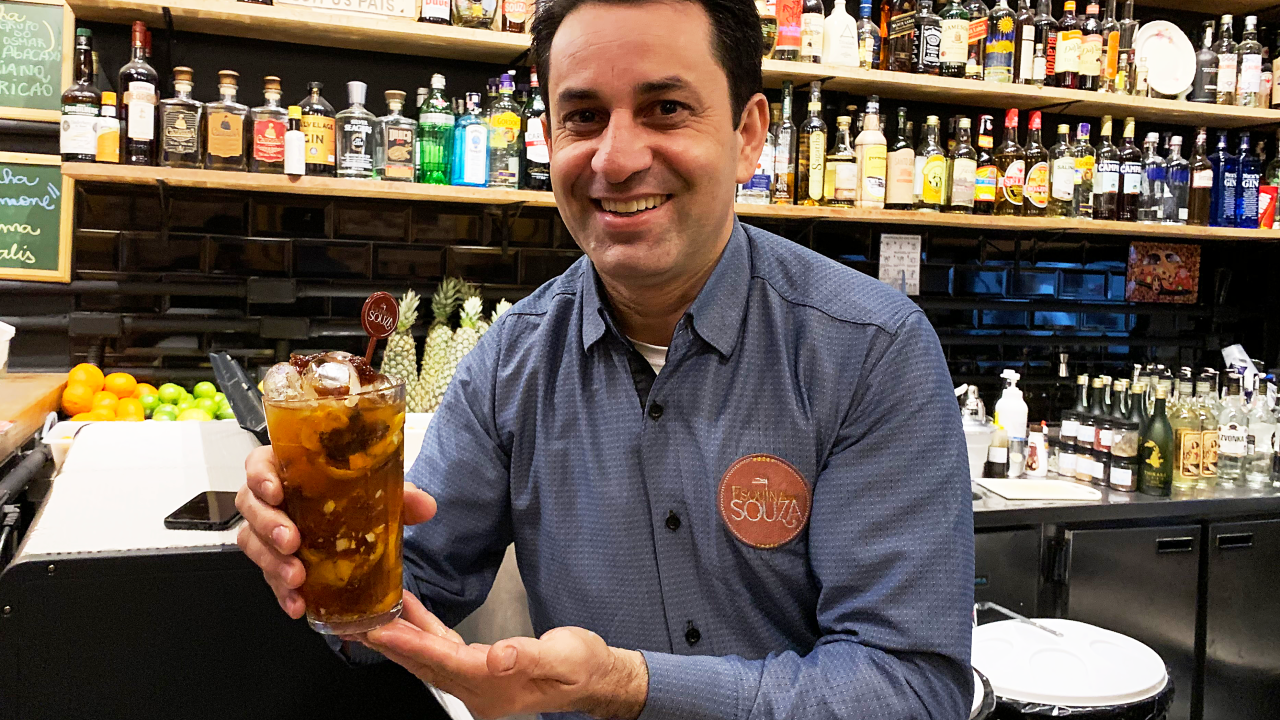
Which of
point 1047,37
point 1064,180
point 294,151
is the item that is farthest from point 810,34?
point 294,151

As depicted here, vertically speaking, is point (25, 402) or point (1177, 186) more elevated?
point (1177, 186)

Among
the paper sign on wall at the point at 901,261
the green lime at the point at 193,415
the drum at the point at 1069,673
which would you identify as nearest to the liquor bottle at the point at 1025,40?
the paper sign on wall at the point at 901,261

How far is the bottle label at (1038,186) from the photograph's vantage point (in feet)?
9.87

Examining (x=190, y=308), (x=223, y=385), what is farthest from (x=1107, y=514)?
(x=190, y=308)

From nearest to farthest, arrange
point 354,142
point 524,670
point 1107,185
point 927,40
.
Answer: point 524,670 < point 354,142 < point 927,40 < point 1107,185

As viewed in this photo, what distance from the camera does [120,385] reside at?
2459 millimetres

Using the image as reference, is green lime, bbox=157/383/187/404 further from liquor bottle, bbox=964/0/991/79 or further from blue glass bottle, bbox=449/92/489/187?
liquor bottle, bbox=964/0/991/79

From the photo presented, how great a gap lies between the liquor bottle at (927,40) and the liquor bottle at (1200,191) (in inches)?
44.8

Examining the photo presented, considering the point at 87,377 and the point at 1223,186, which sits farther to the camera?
the point at 1223,186

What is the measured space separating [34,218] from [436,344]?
1141mm

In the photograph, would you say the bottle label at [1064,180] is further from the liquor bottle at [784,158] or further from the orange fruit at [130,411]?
the orange fruit at [130,411]

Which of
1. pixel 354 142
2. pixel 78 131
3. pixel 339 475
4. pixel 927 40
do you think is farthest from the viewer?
pixel 927 40

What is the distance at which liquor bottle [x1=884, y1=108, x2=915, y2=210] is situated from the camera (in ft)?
9.51

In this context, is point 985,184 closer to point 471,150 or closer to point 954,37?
point 954,37
